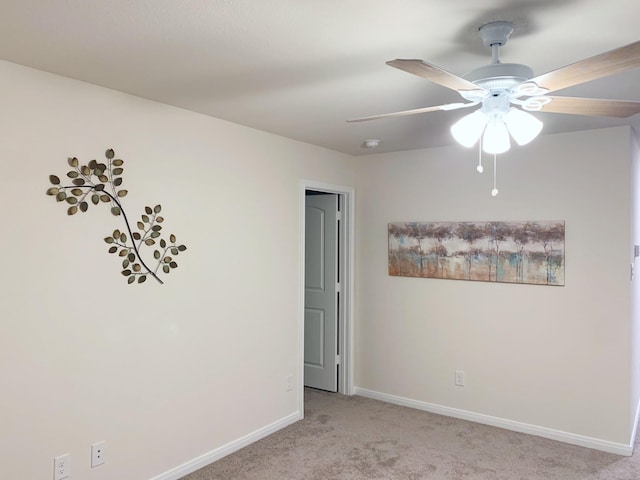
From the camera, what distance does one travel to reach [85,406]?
2.62m

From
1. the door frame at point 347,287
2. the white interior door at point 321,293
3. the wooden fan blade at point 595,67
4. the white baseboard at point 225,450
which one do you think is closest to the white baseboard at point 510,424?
the door frame at point 347,287

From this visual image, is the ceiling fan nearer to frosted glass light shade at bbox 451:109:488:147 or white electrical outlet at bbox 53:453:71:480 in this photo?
frosted glass light shade at bbox 451:109:488:147

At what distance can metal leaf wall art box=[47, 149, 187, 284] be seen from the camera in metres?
2.54

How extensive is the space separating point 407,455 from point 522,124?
248 centimetres

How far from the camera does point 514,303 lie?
3893 millimetres

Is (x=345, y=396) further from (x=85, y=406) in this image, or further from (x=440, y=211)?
(x=85, y=406)

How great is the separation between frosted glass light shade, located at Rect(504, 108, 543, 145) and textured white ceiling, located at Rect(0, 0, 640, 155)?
1.04 feet

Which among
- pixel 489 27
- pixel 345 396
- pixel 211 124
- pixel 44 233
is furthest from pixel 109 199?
pixel 345 396

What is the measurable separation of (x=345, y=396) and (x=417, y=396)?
2.36 ft

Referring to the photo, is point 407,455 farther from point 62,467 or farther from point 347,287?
point 62,467

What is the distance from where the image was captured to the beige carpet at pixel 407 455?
314 centimetres

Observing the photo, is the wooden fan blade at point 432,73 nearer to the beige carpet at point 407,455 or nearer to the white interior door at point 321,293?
the beige carpet at point 407,455

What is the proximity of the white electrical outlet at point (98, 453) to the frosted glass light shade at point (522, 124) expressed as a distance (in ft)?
8.64

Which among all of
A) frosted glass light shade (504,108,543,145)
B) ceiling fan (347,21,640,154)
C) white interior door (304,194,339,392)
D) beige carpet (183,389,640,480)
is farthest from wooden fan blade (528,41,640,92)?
white interior door (304,194,339,392)
